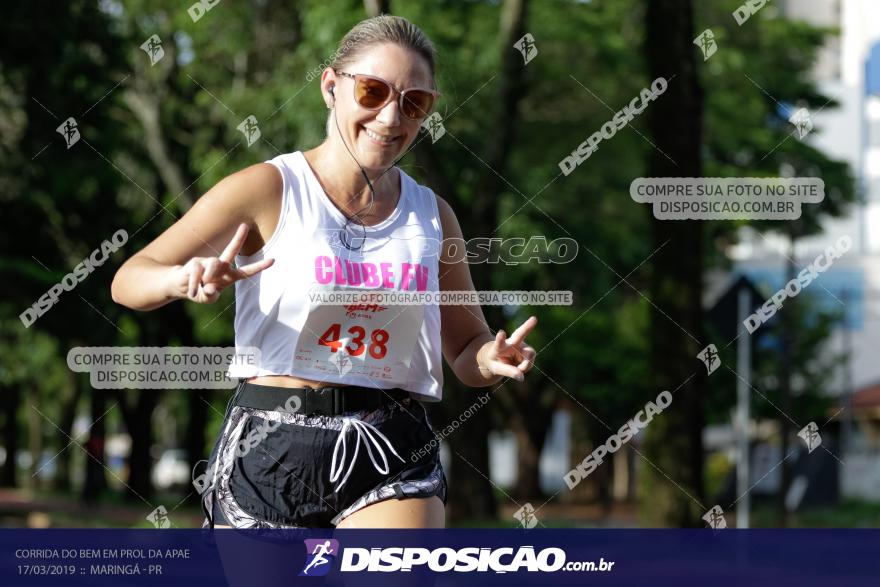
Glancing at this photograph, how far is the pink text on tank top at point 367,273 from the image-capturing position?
305cm

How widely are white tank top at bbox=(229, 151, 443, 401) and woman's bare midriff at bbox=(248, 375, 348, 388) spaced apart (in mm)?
11

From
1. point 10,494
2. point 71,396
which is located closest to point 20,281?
point 71,396

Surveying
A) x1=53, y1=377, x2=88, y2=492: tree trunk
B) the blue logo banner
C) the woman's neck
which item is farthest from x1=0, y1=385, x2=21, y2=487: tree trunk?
the woman's neck

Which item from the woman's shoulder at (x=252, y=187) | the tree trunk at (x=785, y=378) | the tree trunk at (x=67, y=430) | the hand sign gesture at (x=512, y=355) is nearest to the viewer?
the woman's shoulder at (x=252, y=187)

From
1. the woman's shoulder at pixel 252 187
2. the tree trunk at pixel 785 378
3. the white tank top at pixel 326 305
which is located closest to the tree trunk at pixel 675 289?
the tree trunk at pixel 785 378

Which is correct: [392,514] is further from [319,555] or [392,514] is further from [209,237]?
[209,237]

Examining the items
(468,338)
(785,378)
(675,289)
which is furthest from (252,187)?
(785,378)

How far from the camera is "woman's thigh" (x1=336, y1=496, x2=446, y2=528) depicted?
3035mm

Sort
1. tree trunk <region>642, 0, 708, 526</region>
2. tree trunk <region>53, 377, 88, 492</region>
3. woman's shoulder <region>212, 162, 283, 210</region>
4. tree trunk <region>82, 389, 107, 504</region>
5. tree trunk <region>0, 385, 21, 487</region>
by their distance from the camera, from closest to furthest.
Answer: woman's shoulder <region>212, 162, 283, 210</region>, tree trunk <region>642, 0, 708, 526</region>, tree trunk <region>82, 389, 107, 504</region>, tree trunk <region>53, 377, 88, 492</region>, tree trunk <region>0, 385, 21, 487</region>

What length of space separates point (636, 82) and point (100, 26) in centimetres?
811

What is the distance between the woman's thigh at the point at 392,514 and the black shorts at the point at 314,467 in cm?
1

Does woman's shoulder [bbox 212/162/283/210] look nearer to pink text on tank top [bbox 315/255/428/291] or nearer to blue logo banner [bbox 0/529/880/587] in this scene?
pink text on tank top [bbox 315/255/428/291]

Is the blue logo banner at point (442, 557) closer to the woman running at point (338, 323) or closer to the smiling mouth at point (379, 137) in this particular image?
the woman running at point (338, 323)

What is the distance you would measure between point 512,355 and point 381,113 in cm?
60
